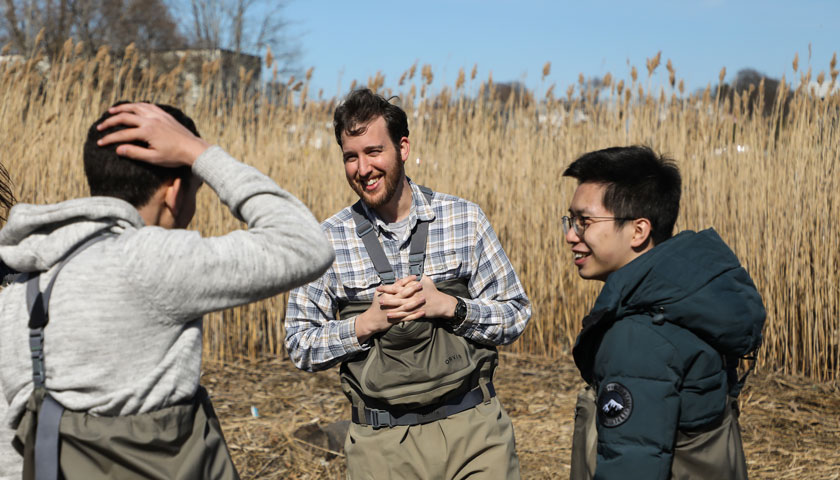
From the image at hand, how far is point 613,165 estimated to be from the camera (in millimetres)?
1989

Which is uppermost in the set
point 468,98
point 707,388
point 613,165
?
point 468,98

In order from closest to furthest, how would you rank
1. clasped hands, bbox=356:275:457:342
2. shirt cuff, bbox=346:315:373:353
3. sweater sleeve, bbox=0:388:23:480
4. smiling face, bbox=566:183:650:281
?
sweater sleeve, bbox=0:388:23:480 → smiling face, bbox=566:183:650:281 → clasped hands, bbox=356:275:457:342 → shirt cuff, bbox=346:315:373:353

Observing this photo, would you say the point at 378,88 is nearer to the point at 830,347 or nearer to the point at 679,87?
the point at 679,87

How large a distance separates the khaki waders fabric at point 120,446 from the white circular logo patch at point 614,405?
2.84 feet

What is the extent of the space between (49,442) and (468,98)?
19.1ft

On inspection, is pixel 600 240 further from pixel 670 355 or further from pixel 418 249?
pixel 418 249

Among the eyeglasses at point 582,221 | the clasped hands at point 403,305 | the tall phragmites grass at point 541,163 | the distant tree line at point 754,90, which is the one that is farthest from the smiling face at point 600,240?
the distant tree line at point 754,90

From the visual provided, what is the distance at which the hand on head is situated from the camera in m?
1.30

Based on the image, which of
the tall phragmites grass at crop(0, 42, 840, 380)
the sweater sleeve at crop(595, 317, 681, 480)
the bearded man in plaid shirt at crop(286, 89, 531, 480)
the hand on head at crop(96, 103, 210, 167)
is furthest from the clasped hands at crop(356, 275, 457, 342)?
the tall phragmites grass at crop(0, 42, 840, 380)

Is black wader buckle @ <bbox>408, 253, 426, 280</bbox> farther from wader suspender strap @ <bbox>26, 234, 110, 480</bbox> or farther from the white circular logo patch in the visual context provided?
wader suspender strap @ <bbox>26, 234, 110, 480</bbox>

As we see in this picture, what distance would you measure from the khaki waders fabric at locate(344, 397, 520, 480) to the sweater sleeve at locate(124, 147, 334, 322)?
3.44 feet

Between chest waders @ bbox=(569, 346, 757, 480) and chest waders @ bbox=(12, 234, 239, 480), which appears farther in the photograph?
chest waders @ bbox=(569, 346, 757, 480)

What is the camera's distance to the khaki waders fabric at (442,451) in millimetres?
2201

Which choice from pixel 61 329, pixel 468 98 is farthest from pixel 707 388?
pixel 468 98
